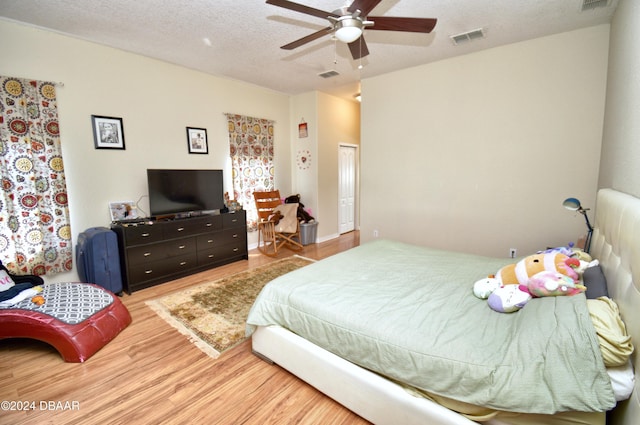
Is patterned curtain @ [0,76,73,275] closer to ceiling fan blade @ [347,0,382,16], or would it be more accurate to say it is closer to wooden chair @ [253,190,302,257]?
wooden chair @ [253,190,302,257]

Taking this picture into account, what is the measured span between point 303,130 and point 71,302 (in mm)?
4328

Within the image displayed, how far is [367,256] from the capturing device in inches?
106

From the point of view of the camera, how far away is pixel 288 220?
4.94 m

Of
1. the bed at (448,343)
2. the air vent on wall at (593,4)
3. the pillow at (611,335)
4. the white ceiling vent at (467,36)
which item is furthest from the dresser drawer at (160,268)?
the air vent on wall at (593,4)

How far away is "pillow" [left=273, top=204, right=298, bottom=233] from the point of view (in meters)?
4.91

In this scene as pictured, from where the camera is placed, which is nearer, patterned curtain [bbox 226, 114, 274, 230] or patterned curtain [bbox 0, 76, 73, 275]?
patterned curtain [bbox 0, 76, 73, 275]

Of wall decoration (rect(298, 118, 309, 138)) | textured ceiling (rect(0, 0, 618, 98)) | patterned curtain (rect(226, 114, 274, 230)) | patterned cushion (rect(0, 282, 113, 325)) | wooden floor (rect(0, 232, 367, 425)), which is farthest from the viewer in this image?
wall decoration (rect(298, 118, 309, 138))

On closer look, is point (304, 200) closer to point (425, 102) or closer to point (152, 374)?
point (425, 102)

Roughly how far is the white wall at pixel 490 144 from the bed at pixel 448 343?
1.39 meters

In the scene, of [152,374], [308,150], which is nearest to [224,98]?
[308,150]

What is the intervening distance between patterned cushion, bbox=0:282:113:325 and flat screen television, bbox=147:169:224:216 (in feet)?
4.33

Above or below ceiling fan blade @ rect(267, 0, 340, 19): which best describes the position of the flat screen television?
below

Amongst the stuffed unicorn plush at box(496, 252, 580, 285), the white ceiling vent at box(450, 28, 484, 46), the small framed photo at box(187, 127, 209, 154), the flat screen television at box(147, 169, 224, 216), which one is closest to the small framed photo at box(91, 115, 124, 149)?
the flat screen television at box(147, 169, 224, 216)

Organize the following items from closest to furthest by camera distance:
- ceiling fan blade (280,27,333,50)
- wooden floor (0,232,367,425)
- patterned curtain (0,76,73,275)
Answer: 1. wooden floor (0,232,367,425)
2. ceiling fan blade (280,27,333,50)
3. patterned curtain (0,76,73,275)
